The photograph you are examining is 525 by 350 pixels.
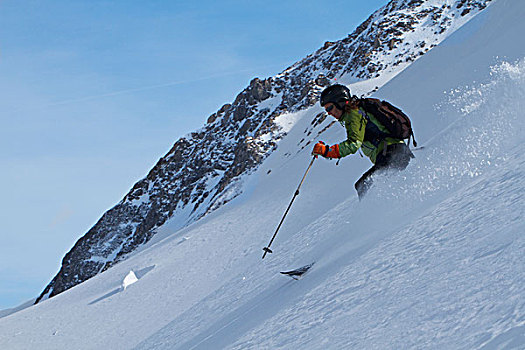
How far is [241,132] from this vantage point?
77812 millimetres

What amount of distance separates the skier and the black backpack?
0.05 meters

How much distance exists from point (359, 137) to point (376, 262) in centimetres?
184

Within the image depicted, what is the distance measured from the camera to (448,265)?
3869mm

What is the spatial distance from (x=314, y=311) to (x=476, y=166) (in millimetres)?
3289

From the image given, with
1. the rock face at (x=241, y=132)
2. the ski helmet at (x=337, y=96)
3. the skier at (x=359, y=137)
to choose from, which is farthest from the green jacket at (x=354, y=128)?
the rock face at (x=241, y=132)

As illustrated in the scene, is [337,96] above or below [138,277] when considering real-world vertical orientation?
above

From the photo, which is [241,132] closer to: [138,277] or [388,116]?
[138,277]

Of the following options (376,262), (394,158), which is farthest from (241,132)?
(376,262)

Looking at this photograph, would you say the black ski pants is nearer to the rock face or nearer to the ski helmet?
the ski helmet

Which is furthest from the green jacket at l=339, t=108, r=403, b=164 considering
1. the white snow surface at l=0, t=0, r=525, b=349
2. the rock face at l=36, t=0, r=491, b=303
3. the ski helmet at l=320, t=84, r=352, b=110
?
the rock face at l=36, t=0, r=491, b=303

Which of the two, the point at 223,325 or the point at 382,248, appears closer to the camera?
the point at 382,248

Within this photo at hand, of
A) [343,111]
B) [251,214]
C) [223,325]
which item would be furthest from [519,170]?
[251,214]

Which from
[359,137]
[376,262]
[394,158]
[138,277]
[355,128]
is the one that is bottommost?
[376,262]

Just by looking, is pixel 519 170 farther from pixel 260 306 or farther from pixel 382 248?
pixel 260 306
